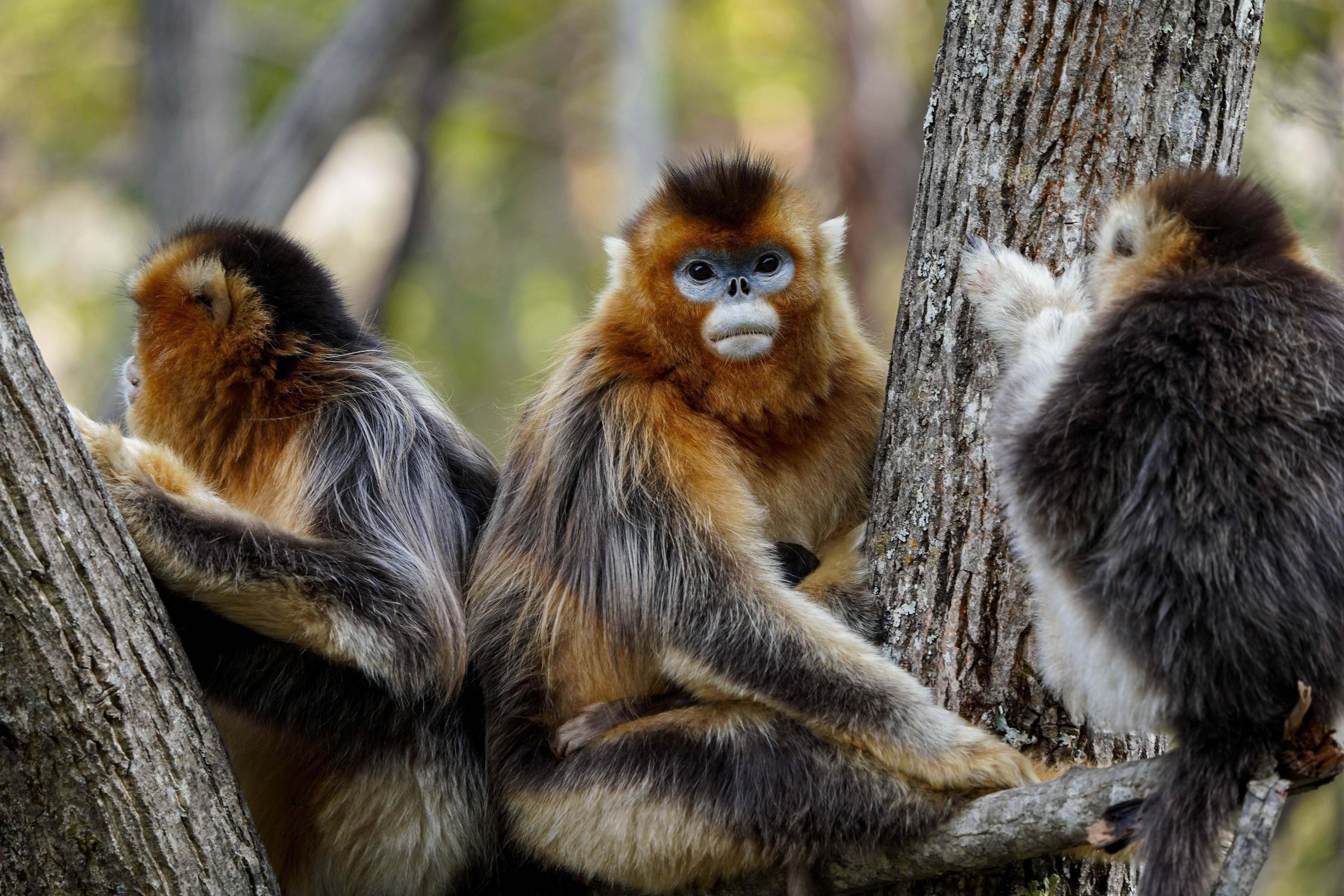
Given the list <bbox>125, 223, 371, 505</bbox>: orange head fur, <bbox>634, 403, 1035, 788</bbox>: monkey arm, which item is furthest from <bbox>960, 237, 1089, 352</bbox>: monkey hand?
<bbox>125, 223, 371, 505</bbox>: orange head fur

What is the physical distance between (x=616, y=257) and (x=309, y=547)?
1091 millimetres

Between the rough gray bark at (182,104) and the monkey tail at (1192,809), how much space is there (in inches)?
326

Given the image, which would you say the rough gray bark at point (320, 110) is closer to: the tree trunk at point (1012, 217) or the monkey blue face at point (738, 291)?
the monkey blue face at point (738, 291)

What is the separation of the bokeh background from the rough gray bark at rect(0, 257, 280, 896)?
59.0 inches

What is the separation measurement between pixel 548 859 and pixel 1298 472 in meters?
1.75

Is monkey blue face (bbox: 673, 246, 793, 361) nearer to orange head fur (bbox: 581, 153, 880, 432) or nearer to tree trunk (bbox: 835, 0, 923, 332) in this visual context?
orange head fur (bbox: 581, 153, 880, 432)

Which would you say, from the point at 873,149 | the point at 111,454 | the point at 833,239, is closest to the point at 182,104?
the point at 873,149

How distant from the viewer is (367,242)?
1697 cm

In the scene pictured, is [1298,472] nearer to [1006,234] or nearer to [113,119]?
[1006,234]

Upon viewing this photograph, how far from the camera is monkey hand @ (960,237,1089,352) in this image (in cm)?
265

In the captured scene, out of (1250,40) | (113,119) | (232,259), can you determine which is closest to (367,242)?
(113,119)

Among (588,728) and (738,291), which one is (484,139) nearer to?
(738,291)

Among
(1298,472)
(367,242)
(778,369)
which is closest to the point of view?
(1298,472)

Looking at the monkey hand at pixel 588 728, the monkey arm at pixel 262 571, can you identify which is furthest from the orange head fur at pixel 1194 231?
the monkey arm at pixel 262 571
